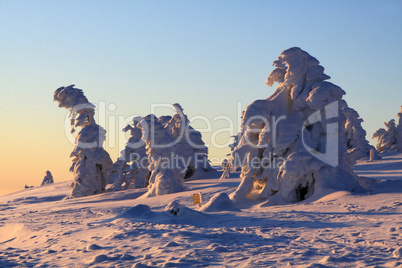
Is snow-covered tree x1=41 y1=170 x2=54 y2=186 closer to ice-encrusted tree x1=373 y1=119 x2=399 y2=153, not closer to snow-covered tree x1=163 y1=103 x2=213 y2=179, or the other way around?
snow-covered tree x1=163 y1=103 x2=213 y2=179

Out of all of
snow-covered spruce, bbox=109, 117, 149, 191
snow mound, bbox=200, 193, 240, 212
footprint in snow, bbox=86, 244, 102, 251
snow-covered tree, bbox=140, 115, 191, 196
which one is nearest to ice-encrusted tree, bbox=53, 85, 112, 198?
snow-covered spruce, bbox=109, 117, 149, 191

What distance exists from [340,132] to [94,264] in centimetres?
1409

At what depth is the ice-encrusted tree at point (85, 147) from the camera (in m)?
30.4

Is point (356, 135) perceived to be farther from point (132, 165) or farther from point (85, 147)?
point (85, 147)

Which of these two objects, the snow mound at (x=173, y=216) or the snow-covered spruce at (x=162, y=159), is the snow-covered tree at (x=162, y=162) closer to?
the snow-covered spruce at (x=162, y=159)

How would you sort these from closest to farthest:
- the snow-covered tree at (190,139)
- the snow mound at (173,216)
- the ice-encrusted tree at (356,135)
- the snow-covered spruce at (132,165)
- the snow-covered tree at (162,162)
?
1. the snow mound at (173,216)
2. the snow-covered tree at (162,162)
3. the snow-covered spruce at (132,165)
4. the snow-covered tree at (190,139)
5. the ice-encrusted tree at (356,135)

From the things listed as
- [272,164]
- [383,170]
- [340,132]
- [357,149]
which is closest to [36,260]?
[272,164]

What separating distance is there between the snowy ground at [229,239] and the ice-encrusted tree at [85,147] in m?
14.0

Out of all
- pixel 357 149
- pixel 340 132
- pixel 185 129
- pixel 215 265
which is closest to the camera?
pixel 215 265

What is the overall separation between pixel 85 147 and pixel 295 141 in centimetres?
1592

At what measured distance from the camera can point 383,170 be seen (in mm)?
27828

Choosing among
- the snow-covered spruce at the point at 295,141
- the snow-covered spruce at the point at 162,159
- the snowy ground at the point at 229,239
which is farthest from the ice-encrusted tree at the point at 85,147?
the snowy ground at the point at 229,239

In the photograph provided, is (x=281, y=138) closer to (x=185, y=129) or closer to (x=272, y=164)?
(x=272, y=164)

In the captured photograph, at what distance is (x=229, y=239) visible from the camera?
10234 mm
